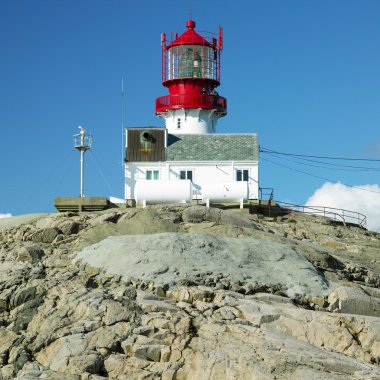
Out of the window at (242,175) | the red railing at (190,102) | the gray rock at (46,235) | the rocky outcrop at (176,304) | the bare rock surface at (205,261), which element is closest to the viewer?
the rocky outcrop at (176,304)

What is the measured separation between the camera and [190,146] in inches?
1769

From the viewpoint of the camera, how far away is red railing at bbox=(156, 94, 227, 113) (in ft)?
159

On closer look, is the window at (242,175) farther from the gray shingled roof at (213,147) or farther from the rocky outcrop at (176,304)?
the rocky outcrop at (176,304)

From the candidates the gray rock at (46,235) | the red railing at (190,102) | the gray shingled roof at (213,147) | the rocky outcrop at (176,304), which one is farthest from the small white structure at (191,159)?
the gray rock at (46,235)

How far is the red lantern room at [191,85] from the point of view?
48625 mm

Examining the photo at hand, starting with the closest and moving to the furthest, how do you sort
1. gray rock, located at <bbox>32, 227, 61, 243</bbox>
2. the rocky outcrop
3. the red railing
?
the rocky outcrop, gray rock, located at <bbox>32, 227, 61, 243</bbox>, the red railing

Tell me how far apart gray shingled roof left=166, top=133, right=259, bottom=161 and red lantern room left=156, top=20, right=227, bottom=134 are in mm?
3275

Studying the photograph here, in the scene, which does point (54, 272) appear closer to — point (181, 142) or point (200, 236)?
point (200, 236)

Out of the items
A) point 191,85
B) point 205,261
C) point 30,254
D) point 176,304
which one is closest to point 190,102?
point 191,85

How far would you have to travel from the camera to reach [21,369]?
19.9 m

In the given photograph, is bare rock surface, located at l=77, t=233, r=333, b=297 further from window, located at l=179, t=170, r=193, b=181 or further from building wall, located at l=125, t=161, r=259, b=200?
window, located at l=179, t=170, r=193, b=181

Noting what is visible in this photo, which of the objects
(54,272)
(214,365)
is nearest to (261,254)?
(54,272)

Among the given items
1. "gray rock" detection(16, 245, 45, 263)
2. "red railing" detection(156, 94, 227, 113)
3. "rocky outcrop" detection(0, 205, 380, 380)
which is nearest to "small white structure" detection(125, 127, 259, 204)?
"red railing" detection(156, 94, 227, 113)

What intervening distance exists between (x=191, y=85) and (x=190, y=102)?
4.00ft
